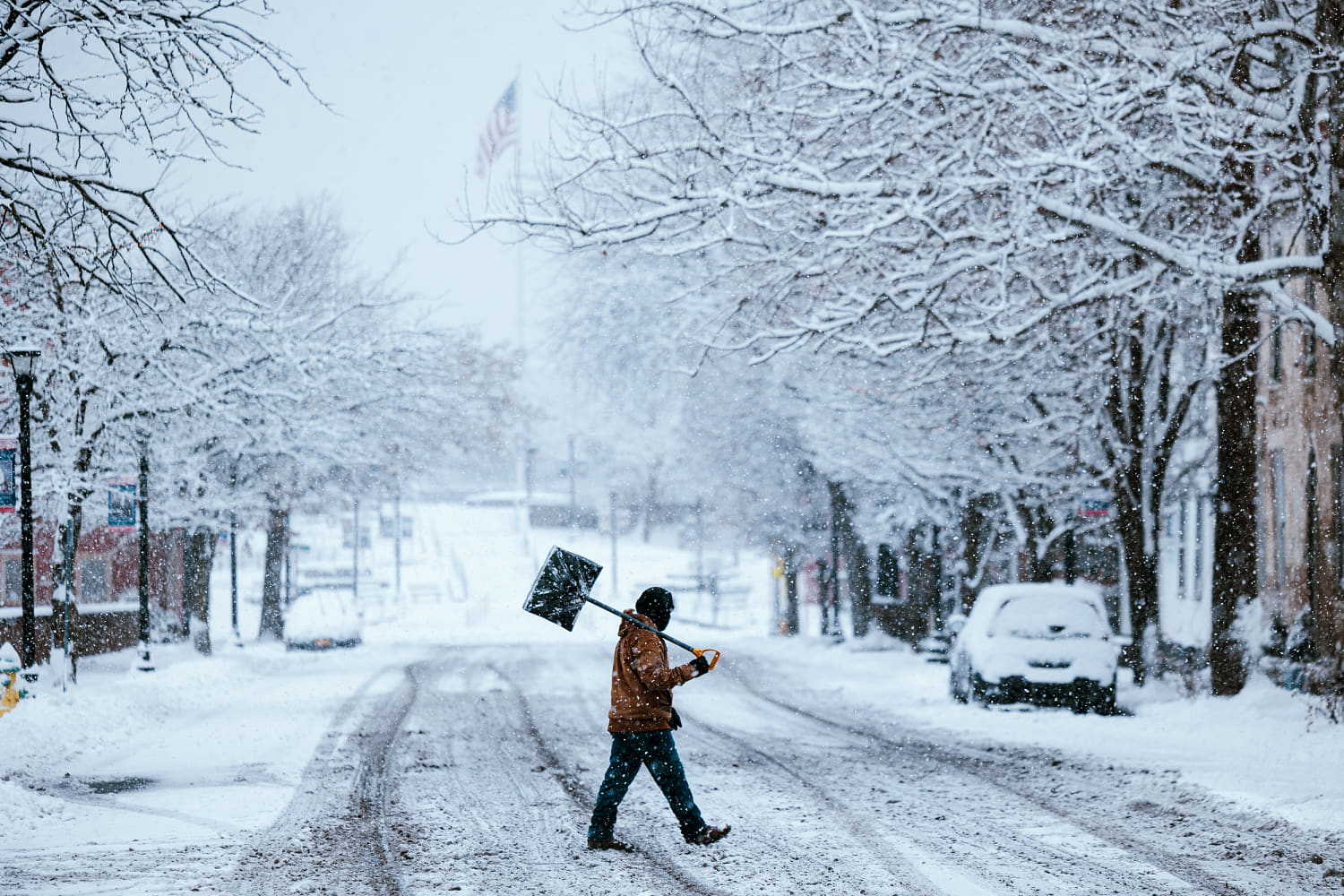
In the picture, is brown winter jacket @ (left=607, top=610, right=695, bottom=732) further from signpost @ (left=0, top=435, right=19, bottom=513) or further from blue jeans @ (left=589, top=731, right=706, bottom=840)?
signpost @ (left=0, top=435, right=19, bottom=513)

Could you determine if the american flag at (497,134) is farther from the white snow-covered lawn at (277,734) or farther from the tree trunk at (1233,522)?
the tree trunk at (1233,522)

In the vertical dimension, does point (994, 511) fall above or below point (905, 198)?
below

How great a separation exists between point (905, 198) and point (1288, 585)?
16703mm

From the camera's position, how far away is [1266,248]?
17.9 m

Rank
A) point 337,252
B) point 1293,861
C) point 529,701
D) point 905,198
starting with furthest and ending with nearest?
1. point 337,252
2. point 529,701
3. point 905,198
4. point 1293,861

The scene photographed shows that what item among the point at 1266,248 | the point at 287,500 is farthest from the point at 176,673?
the point at 1266,248

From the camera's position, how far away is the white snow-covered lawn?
9844mm

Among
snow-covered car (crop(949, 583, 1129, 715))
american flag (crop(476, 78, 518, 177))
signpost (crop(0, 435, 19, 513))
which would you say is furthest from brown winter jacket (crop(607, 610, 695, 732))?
american flag (crop(476, 78, 518, 177))

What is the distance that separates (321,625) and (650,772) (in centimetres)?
2855

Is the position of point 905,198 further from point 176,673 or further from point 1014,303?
point 176,673

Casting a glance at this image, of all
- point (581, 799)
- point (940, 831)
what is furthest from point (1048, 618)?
point (940, 831)

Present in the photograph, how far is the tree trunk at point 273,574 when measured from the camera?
1433 inches

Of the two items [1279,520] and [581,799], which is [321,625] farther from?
[581,799]

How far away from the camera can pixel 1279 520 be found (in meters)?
26.4
